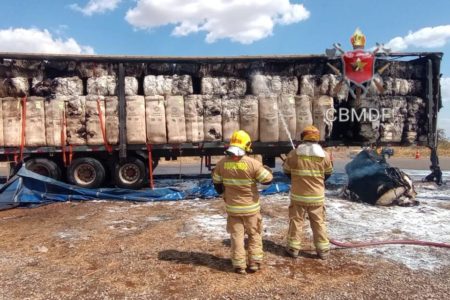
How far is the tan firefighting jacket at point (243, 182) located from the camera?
15.9 ft

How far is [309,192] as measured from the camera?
532 cm

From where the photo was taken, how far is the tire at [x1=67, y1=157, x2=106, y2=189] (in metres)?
10.2

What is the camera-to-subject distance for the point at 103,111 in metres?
10.0

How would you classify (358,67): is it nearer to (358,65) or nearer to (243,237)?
(358,65)

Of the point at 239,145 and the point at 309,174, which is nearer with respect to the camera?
the point at 239,145

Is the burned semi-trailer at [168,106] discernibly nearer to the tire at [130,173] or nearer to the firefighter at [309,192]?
the tire at [130,173]

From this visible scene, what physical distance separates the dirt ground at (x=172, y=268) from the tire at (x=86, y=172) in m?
2.90

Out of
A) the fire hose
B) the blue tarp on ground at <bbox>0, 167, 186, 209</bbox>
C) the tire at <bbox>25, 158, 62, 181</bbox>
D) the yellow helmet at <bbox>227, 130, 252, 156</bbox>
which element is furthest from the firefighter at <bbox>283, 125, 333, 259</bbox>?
the tire at <bbox>25, 158, 62, 181</bbox>

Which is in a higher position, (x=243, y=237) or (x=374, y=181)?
(x=374, y=181)

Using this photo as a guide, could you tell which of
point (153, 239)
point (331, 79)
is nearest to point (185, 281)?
point (153, 239)

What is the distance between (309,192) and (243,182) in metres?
1.03

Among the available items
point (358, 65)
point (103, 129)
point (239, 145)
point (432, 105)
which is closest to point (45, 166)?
point (103, 129)

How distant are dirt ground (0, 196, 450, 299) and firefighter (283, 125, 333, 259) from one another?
0.24 meters

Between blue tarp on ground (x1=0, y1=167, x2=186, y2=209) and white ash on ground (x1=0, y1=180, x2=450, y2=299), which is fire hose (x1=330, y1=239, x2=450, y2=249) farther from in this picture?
blue tarp on ground (x1=0, y1=167, x2=186, y2=209)
